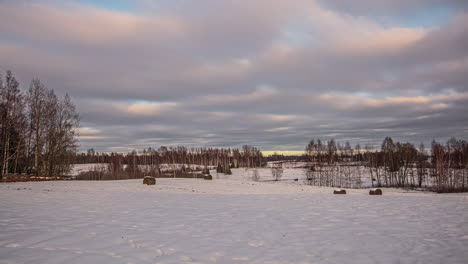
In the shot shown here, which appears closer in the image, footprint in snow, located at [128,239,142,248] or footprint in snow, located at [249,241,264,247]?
footprint in snow, located at [128,239,142,248]

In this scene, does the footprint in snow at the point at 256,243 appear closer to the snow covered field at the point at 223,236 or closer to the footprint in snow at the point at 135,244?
the snow covered field at the point at 223,236

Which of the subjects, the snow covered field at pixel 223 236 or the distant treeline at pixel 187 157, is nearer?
the snow covered field at pixel 223 236

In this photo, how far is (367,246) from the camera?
22.4 feet

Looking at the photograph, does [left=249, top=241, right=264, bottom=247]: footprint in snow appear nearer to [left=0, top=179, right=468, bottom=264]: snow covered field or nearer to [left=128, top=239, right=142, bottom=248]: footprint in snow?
[left=0, top=179, right=468, bottom=264]: snow covered field

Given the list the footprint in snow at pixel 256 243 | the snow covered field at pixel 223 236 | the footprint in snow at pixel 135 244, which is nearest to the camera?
the snow covered field at pixel 223 236

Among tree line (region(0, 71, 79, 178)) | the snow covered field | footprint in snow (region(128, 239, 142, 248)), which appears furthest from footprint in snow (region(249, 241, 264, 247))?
tree line (region(0, 71, 79, 178))

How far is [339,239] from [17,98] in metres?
37.6

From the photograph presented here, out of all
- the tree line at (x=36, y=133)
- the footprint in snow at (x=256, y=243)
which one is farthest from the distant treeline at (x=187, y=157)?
the footprint in snow at (x=256, y=243)

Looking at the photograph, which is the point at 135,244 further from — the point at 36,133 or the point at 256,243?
the point at 36,133

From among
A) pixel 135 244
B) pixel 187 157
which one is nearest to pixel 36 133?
pixel 135 244

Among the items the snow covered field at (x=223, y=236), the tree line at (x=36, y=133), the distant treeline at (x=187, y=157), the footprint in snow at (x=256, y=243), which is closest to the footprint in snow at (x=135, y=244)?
the snow covered field at (x=223, y=236)

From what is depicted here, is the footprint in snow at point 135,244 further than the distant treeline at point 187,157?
No

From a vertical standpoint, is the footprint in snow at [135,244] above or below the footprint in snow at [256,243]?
above

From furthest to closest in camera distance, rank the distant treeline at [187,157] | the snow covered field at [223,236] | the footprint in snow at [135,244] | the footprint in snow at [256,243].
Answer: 1. the distant treeline at [187,157]
2. the footprint in snow at [256,243]
3. the footprint in snow at [135,244]
4. the snow covered field at [223,236]
